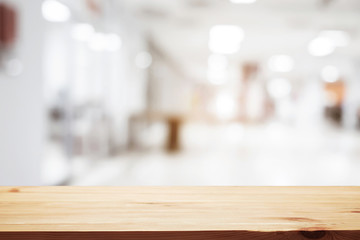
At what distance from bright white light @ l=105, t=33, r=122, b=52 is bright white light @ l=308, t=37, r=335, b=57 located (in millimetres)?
6529

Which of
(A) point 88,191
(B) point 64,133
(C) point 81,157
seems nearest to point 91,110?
(C) point 81,157

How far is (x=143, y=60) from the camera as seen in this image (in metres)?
10.5

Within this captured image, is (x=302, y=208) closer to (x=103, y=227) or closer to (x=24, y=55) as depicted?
(x=103, y=227)

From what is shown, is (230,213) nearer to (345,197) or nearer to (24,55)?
(345,197)

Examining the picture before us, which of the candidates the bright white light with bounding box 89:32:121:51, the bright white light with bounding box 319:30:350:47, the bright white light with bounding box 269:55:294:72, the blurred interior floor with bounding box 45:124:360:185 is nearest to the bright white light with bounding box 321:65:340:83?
the bright white light with bounding box 269:55:294:72

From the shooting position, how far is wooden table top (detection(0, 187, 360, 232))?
1.76 feet

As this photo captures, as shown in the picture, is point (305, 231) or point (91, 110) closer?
point (305, 231)

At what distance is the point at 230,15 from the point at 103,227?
26.0 feet

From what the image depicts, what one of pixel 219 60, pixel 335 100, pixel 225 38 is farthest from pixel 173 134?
pixel 335 100

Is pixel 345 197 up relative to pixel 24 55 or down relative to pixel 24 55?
down

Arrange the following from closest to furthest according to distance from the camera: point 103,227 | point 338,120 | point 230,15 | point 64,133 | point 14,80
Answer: point 103,227
point 14,80
point 64,133
point 230,15
point 338,120

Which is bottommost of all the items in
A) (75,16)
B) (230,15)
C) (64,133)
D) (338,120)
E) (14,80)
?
(338,120)

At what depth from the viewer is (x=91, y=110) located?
6930mm

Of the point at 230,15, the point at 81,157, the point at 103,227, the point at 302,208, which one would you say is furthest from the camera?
the point at 230,15
